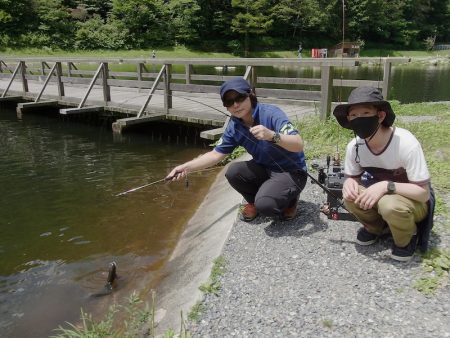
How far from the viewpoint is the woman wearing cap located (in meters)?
4.04

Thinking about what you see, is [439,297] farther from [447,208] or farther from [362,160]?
[447,208]

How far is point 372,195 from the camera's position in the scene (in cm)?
333

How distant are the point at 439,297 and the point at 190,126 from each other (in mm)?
9280

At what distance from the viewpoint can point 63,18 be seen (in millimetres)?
44125

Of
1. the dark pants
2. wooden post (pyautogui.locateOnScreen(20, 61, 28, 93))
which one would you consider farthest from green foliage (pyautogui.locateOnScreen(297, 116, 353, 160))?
wooden post (pyautogui.locateOnScreen(20, 61, 28, 93))

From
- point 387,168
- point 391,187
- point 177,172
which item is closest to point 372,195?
point 391,187

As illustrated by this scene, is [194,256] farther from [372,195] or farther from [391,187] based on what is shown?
[391,187]

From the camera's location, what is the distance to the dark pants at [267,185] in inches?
172

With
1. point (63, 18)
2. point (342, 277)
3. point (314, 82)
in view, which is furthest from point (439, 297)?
point (63, 18)

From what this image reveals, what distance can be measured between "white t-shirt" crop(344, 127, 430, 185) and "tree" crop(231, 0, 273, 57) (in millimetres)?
51746

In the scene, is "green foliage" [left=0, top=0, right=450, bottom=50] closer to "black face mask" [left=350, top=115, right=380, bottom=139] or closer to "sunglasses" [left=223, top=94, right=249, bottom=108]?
"sunglasses" [left=223, top=94, right=249, bottom=108]

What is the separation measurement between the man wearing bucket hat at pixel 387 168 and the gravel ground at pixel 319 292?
1.21ft

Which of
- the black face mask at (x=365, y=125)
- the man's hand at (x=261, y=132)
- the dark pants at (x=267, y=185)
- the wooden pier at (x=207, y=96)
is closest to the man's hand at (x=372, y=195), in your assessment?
the black face mask at (x=365, y=125)

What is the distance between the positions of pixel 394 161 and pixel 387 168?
117 mm
